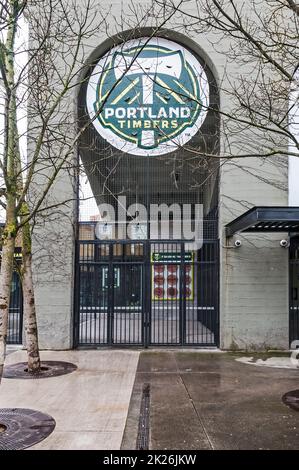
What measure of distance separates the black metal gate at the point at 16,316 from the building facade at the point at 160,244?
2.64 feet

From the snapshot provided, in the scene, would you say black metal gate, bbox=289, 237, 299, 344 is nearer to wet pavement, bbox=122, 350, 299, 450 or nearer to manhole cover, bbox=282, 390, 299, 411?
wet pavement, bbox=122, 350, 299, 450

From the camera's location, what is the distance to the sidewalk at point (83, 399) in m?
5.20

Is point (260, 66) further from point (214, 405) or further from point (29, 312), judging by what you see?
point (29, 312)

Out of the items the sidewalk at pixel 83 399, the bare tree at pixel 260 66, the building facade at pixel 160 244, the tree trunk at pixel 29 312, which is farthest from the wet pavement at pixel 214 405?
the bare tree at pixel 260 66

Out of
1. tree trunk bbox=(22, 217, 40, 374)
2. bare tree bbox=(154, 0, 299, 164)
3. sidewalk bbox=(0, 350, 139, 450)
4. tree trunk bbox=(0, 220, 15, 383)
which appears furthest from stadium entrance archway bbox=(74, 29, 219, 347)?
tree trunk bbox=(0, 220, 15, 383)

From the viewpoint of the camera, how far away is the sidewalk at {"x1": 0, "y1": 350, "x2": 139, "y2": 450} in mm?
5195

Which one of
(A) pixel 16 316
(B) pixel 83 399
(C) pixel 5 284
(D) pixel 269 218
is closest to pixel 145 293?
(A) pixel 16 316

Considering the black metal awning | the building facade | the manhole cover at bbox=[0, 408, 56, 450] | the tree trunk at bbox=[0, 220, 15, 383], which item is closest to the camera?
the manhole cover at bbox=[0, 408, 56, 450]

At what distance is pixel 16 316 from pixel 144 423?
6.75 meters

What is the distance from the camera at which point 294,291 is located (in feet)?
36.2

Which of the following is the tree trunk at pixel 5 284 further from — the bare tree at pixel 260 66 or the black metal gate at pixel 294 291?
the black metal gate at pixel 294 291

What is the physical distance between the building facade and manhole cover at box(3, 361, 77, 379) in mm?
1621
